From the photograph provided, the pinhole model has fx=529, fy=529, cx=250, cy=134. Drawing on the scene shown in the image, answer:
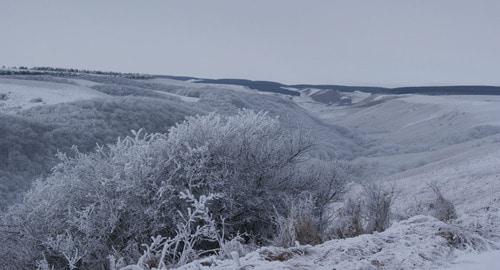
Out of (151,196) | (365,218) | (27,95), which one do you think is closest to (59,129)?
(27,95)

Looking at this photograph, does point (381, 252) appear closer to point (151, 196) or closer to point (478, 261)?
point (478, 261)

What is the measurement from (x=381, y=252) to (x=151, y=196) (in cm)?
403

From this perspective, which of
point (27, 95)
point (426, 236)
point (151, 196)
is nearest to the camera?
point (426, 236)

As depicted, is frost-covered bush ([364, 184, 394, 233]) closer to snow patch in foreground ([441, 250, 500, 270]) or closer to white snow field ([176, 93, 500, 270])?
white snow field ([176, 93, 500, 270])

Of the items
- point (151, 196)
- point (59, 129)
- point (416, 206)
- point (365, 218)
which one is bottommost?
point (59, 129)

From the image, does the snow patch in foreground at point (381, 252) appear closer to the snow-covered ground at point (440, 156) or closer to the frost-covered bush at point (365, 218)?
the snow-covered ground at point (440, 156)

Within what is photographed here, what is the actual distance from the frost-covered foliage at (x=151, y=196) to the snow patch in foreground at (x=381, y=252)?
2544 millimetres

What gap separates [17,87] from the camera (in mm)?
32938

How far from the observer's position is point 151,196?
281 inches

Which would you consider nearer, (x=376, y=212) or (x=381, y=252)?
(x=381, y=252)

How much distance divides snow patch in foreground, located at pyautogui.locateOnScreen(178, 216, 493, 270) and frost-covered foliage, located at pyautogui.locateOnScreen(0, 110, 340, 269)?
8.35 feet

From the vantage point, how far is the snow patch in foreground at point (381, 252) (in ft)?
11.7

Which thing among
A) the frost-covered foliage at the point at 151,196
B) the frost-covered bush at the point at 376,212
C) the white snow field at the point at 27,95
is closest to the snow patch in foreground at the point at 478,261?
the frost-covered bush at the point at 376,212

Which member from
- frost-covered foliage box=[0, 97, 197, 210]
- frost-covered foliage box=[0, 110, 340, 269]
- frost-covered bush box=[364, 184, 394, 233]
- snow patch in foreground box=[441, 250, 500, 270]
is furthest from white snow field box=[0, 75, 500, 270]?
frost-covered foliage box=[0, 97, 197, 210]
